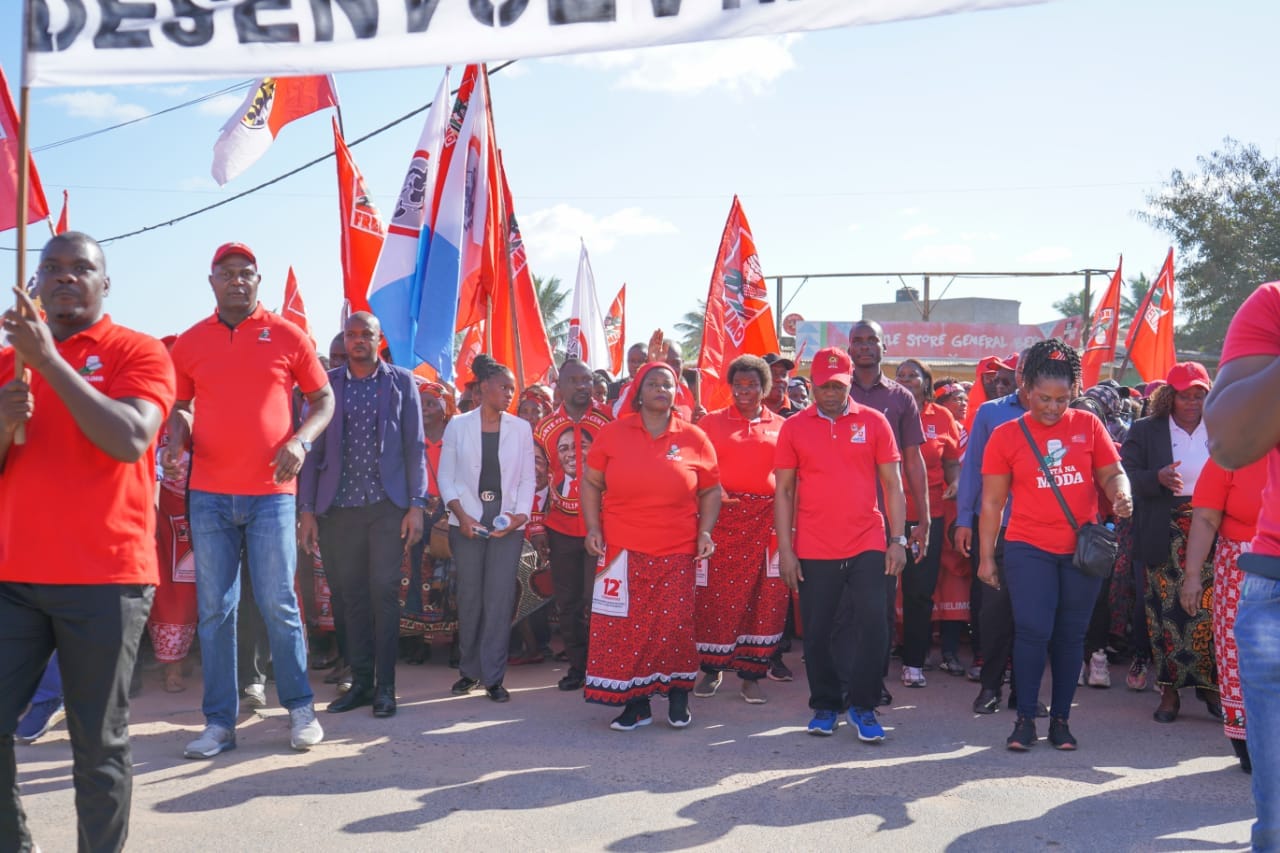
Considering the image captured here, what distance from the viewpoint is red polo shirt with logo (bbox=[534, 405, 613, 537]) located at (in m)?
7.11

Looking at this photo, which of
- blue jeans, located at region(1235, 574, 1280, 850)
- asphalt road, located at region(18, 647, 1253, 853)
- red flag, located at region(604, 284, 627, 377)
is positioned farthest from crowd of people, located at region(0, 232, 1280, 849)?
red flag, located at region(604, 284, 627, 377)

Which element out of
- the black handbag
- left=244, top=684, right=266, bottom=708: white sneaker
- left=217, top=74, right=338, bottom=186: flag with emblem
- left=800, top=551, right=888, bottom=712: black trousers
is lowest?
left=244, top=684, right=266, bottom=708: white sneaker

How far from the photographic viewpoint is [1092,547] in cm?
534

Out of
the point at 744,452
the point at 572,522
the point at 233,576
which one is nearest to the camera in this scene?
the point at 233,576

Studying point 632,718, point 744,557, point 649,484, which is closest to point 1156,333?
point 744,557

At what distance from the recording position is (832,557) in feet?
18.8

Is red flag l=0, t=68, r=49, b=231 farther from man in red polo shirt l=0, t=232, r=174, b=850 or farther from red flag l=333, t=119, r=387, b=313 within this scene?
red flag l=333, t=119, r=387, b=313

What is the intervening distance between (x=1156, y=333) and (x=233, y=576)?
11.9 m

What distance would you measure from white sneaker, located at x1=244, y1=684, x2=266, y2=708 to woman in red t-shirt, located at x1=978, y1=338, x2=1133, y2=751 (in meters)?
3.96

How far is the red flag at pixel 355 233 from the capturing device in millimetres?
8672

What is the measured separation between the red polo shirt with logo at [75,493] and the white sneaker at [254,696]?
298 centimetres

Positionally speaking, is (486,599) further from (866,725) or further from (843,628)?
(866,725)

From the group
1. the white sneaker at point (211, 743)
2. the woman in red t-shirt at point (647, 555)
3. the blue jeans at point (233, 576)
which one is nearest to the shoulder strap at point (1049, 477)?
the woman in red t-shirt at point (647, 555)

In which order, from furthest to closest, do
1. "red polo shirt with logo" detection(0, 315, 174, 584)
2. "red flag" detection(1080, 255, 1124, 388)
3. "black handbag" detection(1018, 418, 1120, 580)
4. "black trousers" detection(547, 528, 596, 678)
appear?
"red flag" detection(1080, 255, 1124, 388) < "black trousers" detection(547, 528, 596, 678) < "black handbag" detection(1018, 418, 1120, 580) < "red polo shirt with logo" detection(0, 315, 174, 584)
